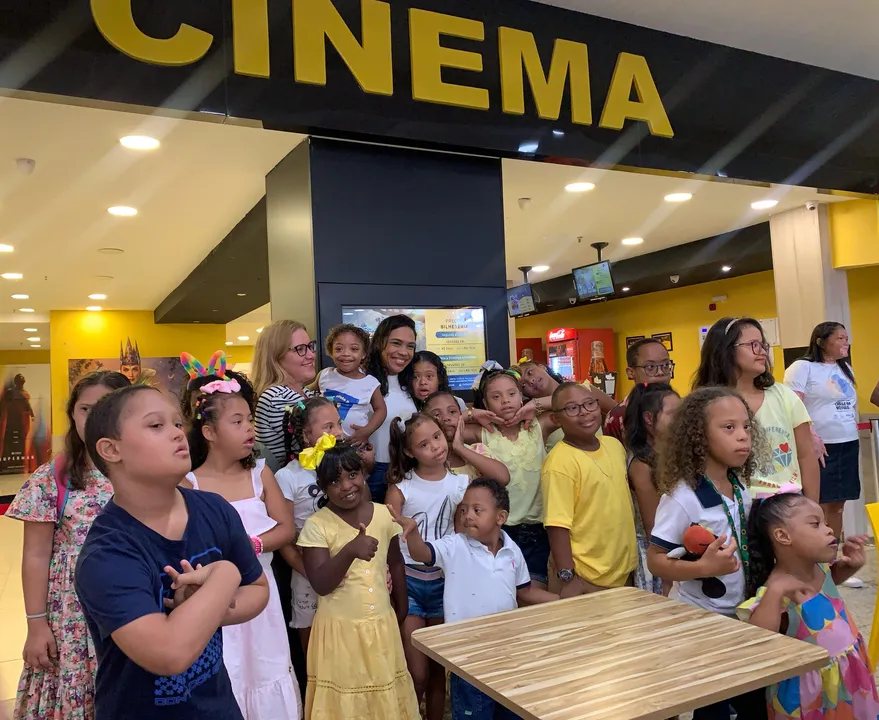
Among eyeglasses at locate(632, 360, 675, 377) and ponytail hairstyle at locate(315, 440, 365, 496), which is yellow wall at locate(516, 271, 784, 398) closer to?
eyeglasses at locate(632, 360, 675, 377)

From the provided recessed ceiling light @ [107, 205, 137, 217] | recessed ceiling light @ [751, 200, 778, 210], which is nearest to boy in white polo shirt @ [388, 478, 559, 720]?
recessed ceiling light @ [107, 205, 137, 217]

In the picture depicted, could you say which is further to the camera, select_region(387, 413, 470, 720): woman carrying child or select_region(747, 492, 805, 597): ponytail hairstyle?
select_region(387, 413, 470, 720): woman carrying child

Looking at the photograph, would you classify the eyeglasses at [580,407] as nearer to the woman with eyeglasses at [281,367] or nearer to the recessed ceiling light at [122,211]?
the woman with eyeglasses at [281,367]

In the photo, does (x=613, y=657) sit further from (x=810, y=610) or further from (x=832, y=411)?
(x=832, y=411)

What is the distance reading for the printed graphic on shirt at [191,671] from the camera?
4.16 feet

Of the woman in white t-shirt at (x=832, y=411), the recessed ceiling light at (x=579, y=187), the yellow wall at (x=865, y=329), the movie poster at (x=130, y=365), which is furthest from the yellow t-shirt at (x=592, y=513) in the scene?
the movie poster at (x=130, y=365)

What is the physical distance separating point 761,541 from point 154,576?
1.68 metres

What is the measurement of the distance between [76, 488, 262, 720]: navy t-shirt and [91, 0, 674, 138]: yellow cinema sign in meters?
2.20

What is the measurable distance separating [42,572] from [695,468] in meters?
2.05

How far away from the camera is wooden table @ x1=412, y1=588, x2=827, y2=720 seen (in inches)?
52.4

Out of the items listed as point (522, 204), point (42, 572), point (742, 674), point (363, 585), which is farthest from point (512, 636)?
point (522, 204)

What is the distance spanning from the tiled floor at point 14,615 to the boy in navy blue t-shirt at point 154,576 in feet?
7.81

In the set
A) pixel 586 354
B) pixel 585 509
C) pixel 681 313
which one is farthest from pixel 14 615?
pixel 681 313

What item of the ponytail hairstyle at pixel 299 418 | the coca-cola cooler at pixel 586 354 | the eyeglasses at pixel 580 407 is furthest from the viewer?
the coca-cola cooler at pixel 586 354
